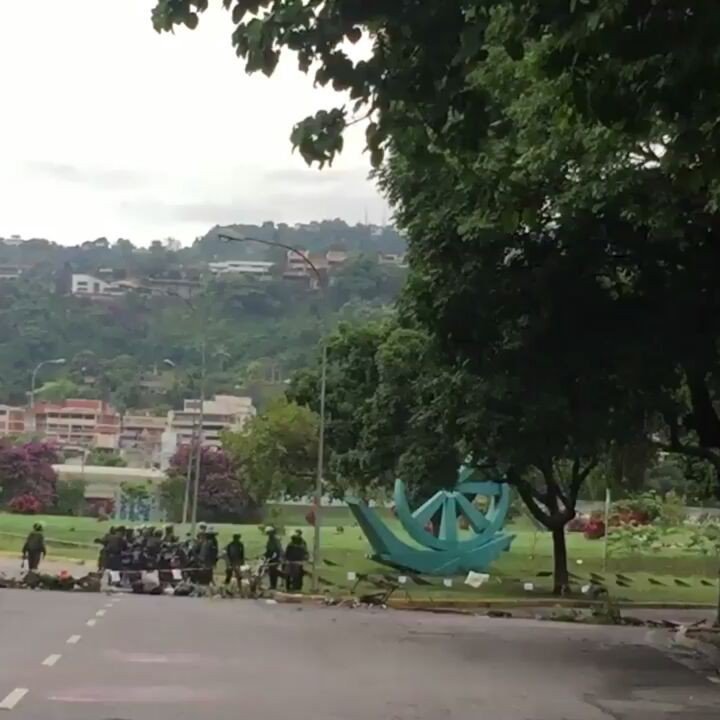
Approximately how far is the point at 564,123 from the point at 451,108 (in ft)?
4.22

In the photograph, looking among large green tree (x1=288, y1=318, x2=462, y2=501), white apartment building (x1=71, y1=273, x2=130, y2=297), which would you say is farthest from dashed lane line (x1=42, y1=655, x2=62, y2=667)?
white apartment building (x1=71, y1=273, x2=130, y2=297)

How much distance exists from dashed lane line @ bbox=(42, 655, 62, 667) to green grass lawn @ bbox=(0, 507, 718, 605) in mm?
20569

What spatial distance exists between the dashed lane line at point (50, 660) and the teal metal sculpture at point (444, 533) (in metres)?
28.9

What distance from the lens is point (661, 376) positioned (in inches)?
841

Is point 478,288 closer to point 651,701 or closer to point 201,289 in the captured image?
point 651,701

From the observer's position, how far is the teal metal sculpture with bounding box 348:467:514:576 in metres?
47.9

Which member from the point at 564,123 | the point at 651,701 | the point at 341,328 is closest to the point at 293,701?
the point at 651,701

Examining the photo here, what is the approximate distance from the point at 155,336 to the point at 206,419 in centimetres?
2107

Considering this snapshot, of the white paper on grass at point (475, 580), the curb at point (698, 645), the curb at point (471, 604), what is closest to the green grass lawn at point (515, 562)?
the white paper on grass at point (475, 580)

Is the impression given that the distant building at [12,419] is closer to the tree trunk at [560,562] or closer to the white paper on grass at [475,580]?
the white paper on grass at [475,580]

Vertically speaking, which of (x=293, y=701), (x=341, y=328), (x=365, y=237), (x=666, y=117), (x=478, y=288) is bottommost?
(x=293, y=701)

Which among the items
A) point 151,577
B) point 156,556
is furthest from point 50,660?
point 156,556

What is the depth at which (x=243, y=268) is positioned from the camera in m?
126

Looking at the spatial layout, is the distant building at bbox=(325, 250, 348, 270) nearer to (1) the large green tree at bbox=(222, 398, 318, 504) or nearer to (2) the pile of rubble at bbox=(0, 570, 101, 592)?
(1) the large green tree at bbox=(222, 398, 318, 504)
